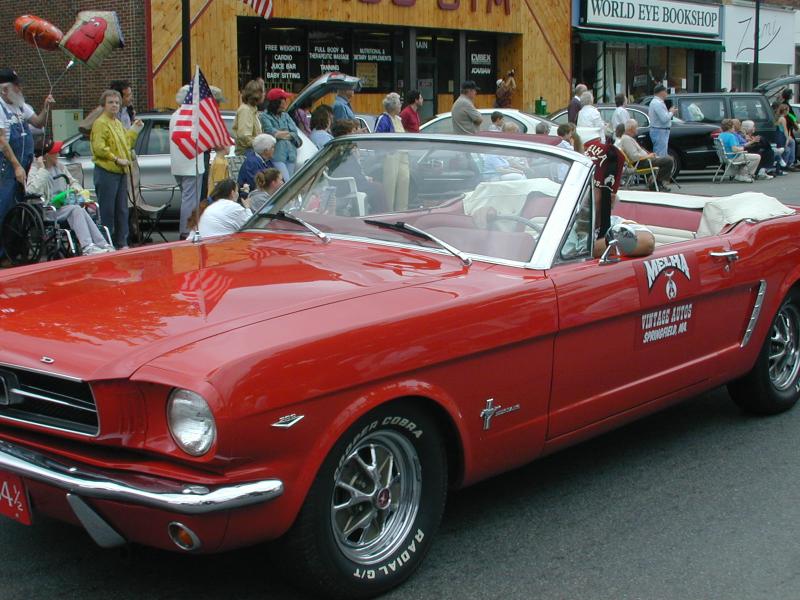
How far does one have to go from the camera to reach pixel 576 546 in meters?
4.28

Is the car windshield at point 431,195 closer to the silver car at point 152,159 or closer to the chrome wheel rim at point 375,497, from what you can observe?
the chrome wheel rim at point 375,497

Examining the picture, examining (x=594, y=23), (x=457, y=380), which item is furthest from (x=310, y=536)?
(x=594, y=23)

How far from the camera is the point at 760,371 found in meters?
5.90

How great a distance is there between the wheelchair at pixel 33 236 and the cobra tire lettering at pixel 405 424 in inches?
281

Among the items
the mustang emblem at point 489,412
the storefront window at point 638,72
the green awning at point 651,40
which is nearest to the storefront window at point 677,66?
the green awning at point 651,40

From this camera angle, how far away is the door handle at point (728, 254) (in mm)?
5320

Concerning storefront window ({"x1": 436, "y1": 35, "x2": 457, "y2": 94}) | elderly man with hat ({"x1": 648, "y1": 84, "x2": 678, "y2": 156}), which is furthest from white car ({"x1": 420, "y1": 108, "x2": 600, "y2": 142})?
storefront window ({"x1": 436, "y1": 35, "x2": 457, "y2": 94})

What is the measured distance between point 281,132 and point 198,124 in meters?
1.89

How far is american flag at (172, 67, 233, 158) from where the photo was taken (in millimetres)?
10125

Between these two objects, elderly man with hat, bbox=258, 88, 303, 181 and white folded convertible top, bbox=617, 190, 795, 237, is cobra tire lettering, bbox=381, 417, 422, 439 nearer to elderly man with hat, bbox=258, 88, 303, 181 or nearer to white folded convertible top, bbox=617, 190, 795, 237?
white folded convertible top, bbox=617, 190, 795, 237

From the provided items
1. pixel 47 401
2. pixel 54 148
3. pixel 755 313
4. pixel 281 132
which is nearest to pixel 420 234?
pixel 47 401

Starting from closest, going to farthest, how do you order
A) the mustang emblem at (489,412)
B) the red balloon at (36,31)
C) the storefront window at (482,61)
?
the mustang emblem at (489,412)
the red balloon at (36,31)
the storefront window at (482,61)

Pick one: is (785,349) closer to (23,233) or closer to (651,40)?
→ (23,233)

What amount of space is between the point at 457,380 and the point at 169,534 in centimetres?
120
